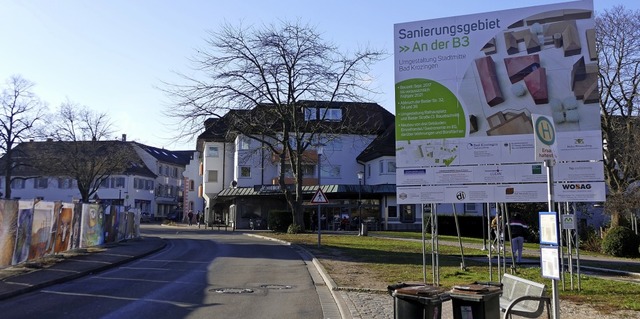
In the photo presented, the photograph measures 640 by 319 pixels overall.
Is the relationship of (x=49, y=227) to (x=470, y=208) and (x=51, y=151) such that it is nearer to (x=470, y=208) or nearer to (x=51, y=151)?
(x=470, y=208)

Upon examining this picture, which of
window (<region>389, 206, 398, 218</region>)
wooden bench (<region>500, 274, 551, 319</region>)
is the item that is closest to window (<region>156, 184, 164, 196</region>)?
window (<region>389, 206, 398, 218</region>)

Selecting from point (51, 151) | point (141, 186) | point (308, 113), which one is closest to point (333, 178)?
point (308, 113)

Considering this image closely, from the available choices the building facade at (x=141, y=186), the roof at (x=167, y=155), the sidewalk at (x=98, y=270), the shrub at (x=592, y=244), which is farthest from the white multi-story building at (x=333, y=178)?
the roof at (x=167, y=155)

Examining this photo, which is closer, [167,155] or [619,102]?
[619,102]

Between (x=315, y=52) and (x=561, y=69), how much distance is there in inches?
946

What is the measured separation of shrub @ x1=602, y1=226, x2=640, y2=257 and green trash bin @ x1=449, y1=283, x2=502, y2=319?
781 inches

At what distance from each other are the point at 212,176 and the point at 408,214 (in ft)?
77.0

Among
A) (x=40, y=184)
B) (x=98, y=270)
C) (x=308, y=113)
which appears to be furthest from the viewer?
(x=40, y=184)

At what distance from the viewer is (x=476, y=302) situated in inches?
246

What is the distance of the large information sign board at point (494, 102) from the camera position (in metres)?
11.5

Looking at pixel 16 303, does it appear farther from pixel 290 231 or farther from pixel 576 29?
pixel 290 231

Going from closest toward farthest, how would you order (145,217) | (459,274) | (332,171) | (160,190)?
(459,274) → (332,171) → (145,217) → (160,190)

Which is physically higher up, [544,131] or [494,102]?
[494,102]

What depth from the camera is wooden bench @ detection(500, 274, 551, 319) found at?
6395 millimetres
